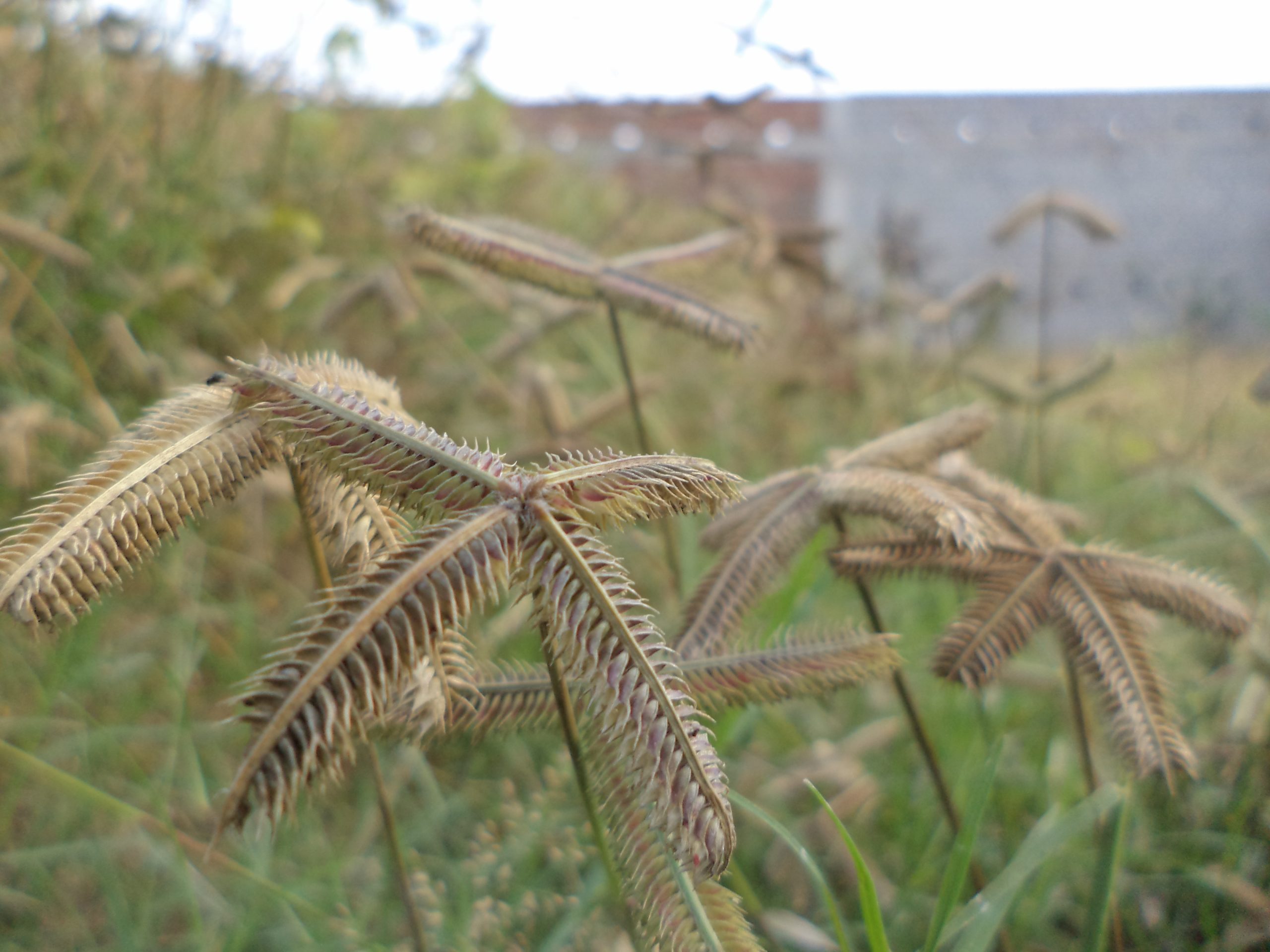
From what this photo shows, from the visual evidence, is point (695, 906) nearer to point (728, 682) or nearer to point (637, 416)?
point (728, 682)

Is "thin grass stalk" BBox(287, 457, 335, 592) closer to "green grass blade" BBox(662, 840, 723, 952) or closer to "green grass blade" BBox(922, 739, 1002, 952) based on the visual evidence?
"green grass blade" BBox(662, 840, 723, 952)

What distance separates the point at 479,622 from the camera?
221 cm

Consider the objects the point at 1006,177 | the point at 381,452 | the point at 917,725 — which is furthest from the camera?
the point at 1006,177

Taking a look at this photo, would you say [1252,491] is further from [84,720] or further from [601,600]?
[84,720]

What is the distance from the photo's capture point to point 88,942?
5.06ft

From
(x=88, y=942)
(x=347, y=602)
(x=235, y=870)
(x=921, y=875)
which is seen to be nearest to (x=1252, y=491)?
(x=921, y=875)

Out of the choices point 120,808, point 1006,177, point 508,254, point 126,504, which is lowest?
point 120,808

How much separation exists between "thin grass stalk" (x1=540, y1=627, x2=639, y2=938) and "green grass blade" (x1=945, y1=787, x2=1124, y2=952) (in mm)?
359

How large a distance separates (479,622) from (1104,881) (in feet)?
5.02

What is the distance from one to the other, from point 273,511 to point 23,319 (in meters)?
0.86

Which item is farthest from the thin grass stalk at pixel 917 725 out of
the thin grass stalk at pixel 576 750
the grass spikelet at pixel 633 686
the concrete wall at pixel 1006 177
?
the concrete wall at pixel 1006 177

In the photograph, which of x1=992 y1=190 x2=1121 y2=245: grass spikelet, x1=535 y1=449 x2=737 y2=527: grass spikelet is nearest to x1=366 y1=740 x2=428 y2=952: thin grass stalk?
x1=535 y1=449 x2=737 y2=527: grass spikelet

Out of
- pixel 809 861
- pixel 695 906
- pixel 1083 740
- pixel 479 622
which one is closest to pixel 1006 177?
pixel 479 622

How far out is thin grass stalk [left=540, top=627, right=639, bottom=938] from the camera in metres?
0.75
